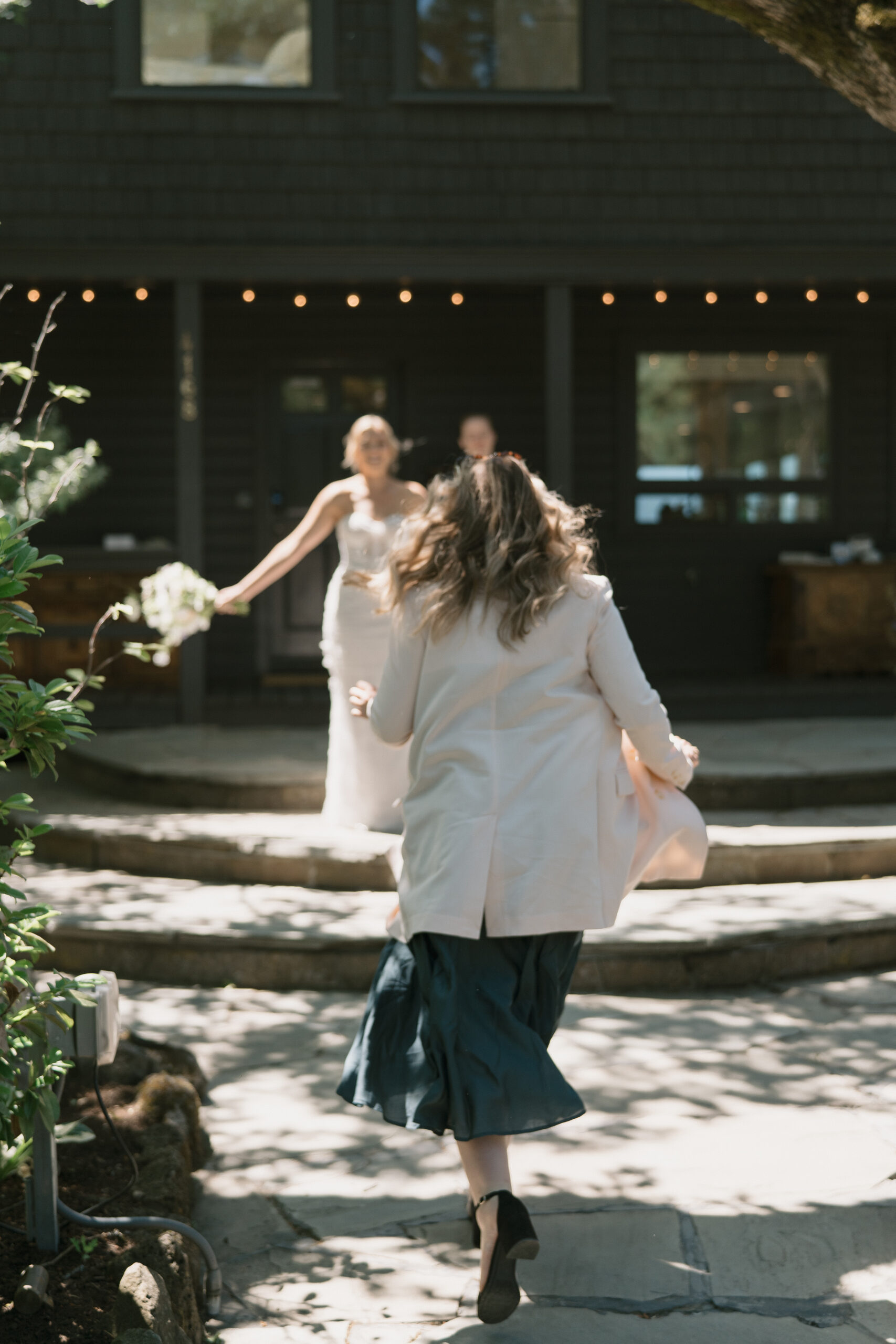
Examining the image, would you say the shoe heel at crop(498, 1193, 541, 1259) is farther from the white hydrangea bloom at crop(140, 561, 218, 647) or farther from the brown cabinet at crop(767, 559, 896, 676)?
the brown cabinet at crop(767, 559, 896, 676)

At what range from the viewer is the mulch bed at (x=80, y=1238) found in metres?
2.42

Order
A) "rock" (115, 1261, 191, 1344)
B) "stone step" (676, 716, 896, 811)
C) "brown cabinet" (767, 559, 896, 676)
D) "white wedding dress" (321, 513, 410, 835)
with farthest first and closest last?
"brown cabinet" (767, 559, 896, 676)
"stone step" (676, 716, 896, 811)
"white wedding dress" (321, 513, 410, 835)
"rock" (115, 1261, 191, 1344)

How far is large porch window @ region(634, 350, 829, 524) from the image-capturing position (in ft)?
36.1

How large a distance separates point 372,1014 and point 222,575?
7904mm

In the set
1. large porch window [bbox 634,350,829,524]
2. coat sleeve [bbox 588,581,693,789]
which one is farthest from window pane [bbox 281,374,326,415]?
coat sleeve [bbox 588,581,693,789]

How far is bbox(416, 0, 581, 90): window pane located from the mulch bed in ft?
25.8

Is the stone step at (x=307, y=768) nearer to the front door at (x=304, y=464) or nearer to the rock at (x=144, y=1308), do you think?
the front door at (x=304, y=464)

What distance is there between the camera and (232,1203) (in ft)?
11.2

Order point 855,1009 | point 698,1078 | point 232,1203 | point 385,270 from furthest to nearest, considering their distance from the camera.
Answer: point 385,270
point 855,1009
point 698,1078
point 232,1203

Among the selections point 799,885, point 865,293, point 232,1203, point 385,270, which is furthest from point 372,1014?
point 865,293

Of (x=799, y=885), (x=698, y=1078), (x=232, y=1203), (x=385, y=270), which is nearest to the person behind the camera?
(x=232, y=1203)

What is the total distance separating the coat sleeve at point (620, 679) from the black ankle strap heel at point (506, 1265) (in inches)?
39.8

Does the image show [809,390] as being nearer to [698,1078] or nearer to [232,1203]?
[698,1078]

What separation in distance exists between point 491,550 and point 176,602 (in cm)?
205
